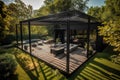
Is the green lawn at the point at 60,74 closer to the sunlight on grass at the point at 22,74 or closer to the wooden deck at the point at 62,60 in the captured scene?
the sunlight on grass at the point at 22,74

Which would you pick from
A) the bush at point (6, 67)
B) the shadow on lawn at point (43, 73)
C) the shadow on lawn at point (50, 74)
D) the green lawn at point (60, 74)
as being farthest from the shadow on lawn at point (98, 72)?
the bush at point (6, 67)

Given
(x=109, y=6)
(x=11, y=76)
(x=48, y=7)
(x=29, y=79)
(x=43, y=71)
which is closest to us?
(x=29, y=79)

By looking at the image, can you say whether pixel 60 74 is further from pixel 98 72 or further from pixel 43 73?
pixel 98 72

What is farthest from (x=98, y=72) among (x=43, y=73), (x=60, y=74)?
(x=43, y=73)

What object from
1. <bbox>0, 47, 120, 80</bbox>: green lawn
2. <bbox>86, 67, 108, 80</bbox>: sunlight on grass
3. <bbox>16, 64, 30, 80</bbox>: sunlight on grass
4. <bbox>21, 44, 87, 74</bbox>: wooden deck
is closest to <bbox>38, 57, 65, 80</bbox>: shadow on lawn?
<bbox>0, 47, 120, 80</bbox>: green lawn

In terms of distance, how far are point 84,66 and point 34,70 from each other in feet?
12.3

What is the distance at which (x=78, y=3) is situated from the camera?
31406 millimetres

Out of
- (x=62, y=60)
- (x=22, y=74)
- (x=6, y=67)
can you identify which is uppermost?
(x=6, y=67)

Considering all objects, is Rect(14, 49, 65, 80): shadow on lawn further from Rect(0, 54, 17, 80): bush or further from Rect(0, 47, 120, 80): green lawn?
Rect(0, 54, 17, 80): bush

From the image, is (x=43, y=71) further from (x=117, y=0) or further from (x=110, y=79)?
(x=117, y=0)

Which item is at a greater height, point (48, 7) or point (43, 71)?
point (48, 7)

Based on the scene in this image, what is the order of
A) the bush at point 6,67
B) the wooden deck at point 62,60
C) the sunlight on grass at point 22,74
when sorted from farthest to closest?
the wooden deck at point 62,60 < the sunlight on grass at point 22,74 < the bush at point 6,67

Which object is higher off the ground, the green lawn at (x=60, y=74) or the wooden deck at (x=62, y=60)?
the wooden deck at (x=62, y=60)

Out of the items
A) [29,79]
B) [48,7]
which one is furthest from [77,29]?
[48,7]
